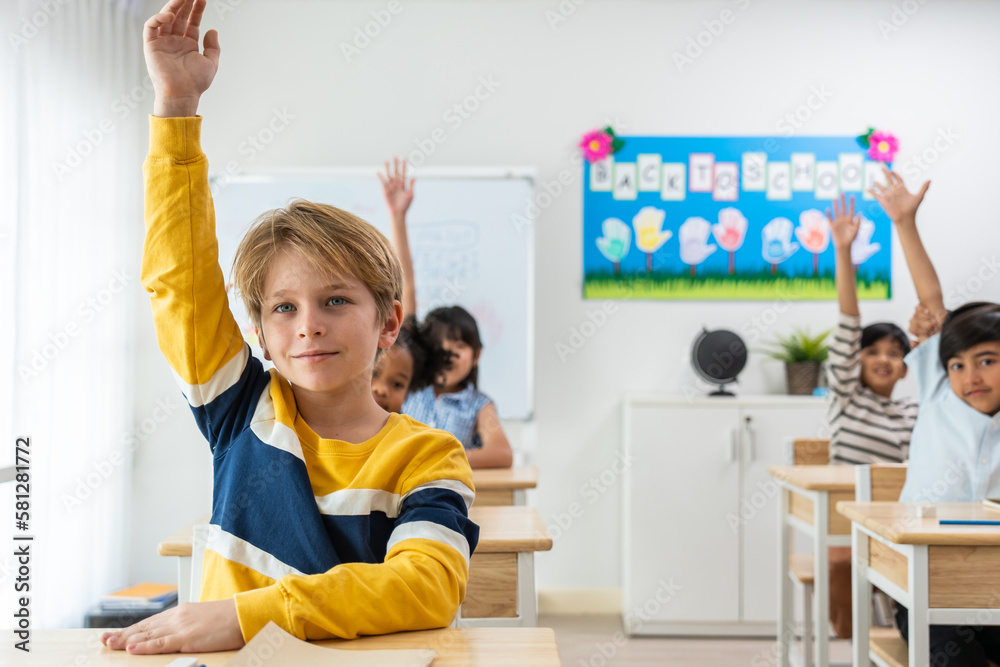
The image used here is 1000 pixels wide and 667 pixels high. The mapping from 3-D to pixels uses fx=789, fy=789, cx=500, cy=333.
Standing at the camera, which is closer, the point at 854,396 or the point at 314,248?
the point at 314,248

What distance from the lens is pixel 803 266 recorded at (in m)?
3.83

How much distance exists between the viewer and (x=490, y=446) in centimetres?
281

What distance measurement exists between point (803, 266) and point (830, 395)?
947mm

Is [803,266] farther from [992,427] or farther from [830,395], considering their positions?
[992,427]

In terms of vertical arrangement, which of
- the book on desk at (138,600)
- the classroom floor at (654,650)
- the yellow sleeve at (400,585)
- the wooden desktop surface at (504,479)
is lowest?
the classroom floor at (654,650)

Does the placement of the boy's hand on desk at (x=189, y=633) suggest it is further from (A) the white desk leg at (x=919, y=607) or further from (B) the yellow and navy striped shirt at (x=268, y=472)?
(A) the white desk leg at (x=919, y=607)

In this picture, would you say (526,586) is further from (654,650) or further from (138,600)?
(138,600)

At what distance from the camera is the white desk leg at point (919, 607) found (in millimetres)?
1604

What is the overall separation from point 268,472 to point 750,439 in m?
2.91

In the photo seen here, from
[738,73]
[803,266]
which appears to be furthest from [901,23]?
[803,266]

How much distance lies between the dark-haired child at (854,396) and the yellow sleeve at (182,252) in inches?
98.6

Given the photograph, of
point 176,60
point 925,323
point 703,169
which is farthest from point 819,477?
point 176,60

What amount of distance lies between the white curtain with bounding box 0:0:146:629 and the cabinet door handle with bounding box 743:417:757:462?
283cm

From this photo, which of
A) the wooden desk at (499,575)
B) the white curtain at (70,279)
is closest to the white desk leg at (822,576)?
the wooden desk at (499,575)
